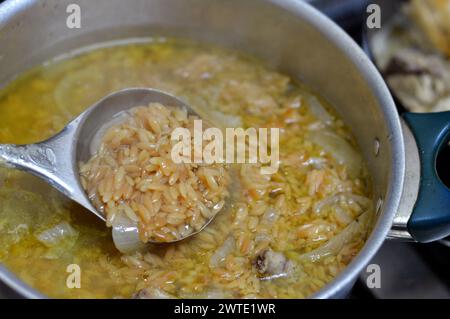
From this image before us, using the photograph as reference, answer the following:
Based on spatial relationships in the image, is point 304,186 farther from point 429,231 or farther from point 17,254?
point 17,254

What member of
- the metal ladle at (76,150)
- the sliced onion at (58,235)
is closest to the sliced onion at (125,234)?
the metal ladle at (76,150)

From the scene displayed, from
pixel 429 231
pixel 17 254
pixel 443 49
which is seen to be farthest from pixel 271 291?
pixel 443 49

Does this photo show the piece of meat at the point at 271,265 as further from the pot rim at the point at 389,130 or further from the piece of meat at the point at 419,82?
the piece of meat at the point at 419,82

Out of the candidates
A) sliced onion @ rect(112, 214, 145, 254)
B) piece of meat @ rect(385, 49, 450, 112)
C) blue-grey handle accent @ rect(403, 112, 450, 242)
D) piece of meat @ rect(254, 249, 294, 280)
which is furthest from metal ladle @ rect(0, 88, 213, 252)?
piece of meat @ rect(385, 49, 450, 112)

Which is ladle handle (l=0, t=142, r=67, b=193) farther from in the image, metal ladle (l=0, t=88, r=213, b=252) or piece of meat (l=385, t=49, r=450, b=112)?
piece of meat (l=385, t=49, r=450, b=112)

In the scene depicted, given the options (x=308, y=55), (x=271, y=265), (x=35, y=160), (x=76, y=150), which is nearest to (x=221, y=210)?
(x=271, y=265)

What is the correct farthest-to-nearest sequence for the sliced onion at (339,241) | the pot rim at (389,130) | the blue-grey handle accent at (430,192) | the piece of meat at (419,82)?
the piece of meat at (419,82)
the sliced onion at (339,241)
the blue-grey handle accent at (430,192)
the pot rim at (389,130)

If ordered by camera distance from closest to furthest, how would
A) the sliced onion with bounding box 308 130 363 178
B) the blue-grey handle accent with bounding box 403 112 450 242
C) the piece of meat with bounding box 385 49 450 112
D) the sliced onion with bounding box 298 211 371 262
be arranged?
the blue-grey handle accent with bounding box 403 112 450 242, the sliced onion with bounding box 298 211 371 262, the sliced onion with bounding box 308 130 363 178, the piece of meat with bounding box 385 49 450 112
